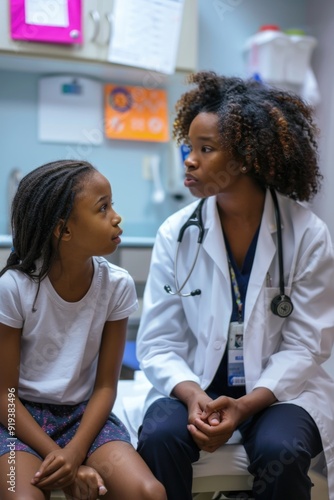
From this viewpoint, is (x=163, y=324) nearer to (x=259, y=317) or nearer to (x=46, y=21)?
(x=259, y=317)

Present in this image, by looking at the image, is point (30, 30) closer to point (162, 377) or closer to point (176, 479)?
point (162, 377)

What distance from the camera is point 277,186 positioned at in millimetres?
1452

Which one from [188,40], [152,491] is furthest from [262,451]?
[188,40]

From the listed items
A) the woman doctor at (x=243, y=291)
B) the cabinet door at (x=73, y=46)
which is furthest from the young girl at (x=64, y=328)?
the cabinet door at (x=73, y=46)

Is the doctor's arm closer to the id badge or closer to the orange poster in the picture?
the id badge

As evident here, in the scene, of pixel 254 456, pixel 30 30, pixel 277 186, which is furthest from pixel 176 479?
pixel 30 30

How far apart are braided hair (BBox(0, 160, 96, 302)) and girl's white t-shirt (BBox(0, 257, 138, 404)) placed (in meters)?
0.03

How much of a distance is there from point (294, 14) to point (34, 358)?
243 centimetres

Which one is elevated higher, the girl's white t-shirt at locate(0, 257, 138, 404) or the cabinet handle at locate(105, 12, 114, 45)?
the cabinet handle at locate(105, 12, 114, 45)

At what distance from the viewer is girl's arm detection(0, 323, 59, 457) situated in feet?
3.59

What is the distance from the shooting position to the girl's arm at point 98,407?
1024 mm

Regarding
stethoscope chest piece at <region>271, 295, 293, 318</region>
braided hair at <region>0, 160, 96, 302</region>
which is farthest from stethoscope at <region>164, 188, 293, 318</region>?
braided hair at <region>0, 160, 96, 302</region>

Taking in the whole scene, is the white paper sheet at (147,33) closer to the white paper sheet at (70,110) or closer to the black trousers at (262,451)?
the white paper sheet at (70,110)

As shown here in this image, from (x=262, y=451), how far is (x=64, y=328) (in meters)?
0.45
